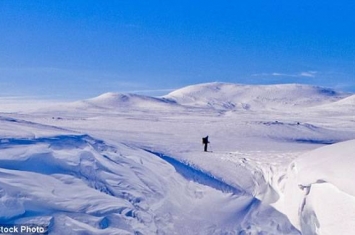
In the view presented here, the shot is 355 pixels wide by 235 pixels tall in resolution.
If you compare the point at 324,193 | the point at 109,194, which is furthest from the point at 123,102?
the point at 324,193

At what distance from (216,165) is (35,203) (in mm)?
7597

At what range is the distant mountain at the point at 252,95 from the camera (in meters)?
114

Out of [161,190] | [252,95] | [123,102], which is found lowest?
[161,190]

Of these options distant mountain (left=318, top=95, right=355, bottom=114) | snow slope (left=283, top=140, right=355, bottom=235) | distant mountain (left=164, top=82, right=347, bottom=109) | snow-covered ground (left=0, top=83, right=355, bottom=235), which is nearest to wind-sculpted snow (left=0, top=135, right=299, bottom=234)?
snow-covered ground (left=0, top=83, right=355, bottom=235)

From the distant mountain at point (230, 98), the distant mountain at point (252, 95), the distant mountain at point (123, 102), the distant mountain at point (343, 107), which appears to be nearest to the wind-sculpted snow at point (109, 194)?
the distant mountain at point (123, 102)

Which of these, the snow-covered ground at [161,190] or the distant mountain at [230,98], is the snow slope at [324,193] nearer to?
the snow-covered ground at [161,190]

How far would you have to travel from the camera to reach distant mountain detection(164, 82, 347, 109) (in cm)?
11412

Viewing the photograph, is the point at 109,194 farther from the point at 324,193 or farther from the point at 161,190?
the point at 324,193

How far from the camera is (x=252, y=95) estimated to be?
127 metres

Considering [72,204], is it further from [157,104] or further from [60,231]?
[157,104]

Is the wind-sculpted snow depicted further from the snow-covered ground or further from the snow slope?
the snow slope

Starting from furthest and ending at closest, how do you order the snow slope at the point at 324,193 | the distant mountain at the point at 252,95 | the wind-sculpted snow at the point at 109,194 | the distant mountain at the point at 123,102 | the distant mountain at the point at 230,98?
1. the distant mountain at the point at 252,95
2. the distant mountain at the point at 230,98
3. the distant mountain at the point at 123,102
4. the snow slope at the point at 324,193
5. the wind-sculpted snow at the point at 109,194

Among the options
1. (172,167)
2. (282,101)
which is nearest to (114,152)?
(172,167)

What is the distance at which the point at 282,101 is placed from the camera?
388 feet
